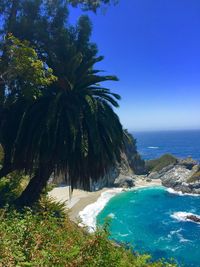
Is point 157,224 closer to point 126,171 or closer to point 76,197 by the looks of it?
point 76,197

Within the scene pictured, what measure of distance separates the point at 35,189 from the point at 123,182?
233 ft

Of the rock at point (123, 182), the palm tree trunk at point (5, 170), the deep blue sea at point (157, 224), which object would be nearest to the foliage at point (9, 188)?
the palm tree trunk at point (5, 170)

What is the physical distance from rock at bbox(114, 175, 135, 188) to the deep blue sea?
18.4 ft

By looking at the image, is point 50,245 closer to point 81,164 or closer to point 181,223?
point 81,164

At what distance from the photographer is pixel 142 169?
383 feet

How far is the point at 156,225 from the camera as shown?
2211 inches

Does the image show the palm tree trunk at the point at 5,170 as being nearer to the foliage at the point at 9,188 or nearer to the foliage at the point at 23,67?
the foliage at the point at 9,188

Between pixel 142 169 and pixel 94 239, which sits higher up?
pixel 94 239

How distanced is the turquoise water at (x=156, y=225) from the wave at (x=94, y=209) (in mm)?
1130

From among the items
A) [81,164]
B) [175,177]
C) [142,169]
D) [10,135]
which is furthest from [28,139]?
[142,169]

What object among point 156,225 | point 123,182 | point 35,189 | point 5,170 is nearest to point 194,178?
point 123,182

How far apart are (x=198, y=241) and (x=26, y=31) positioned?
38266 mm

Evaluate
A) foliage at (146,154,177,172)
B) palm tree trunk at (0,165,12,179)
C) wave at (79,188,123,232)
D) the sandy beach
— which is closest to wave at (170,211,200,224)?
wave at (79,188,123,232)

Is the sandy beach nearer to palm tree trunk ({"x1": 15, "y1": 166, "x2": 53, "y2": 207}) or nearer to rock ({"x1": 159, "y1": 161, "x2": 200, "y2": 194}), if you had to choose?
rock ({"x1": 159, "y1": 161, "x2": 200, "y2": 194})
